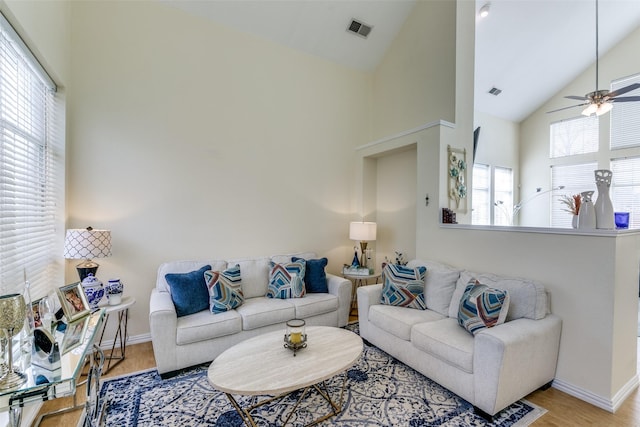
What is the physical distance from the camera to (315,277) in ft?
12.1

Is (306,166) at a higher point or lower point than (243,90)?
lower

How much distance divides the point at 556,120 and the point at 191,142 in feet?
24.5

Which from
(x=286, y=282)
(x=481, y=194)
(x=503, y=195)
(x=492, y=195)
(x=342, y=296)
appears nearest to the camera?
(x=286, y=282)

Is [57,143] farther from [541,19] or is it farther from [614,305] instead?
[541,19]

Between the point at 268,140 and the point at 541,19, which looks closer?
the point at 268,140

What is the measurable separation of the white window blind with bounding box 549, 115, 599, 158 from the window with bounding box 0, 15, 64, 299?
8.57 meters

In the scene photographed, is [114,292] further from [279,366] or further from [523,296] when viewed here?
[523,296]

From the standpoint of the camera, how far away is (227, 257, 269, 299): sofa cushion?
3.48m

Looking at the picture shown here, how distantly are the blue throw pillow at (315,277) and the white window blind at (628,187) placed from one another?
5.87 meters

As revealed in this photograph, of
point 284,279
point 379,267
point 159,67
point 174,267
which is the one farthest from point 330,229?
point 159,67

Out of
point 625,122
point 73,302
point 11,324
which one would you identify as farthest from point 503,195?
point 11,324

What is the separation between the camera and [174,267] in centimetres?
321

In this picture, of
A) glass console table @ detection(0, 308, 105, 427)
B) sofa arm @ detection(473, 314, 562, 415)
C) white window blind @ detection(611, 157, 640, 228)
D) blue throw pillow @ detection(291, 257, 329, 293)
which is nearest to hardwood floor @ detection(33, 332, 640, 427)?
sofa arm @ detection(473, 314, 562, 415)

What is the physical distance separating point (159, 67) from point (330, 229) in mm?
2979
